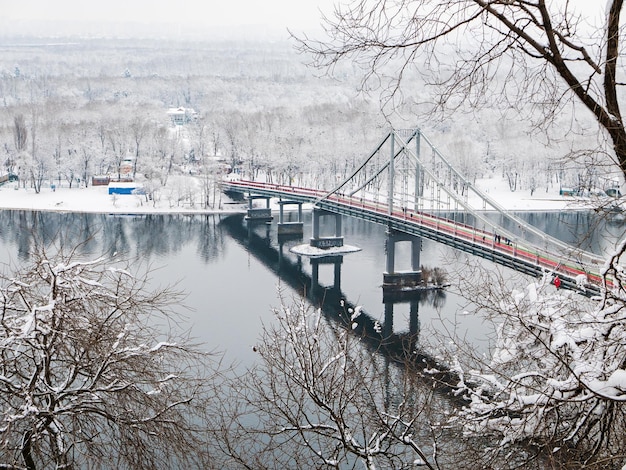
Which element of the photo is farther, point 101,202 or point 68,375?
point 101,202

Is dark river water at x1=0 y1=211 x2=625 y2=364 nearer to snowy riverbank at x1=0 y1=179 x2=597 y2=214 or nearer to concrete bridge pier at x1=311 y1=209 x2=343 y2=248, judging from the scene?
concrete bridge pier at x1=311 y1=209 x2=343 y2=248

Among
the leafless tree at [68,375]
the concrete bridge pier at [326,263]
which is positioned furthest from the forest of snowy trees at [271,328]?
the concrete bridge pier at [326,263]

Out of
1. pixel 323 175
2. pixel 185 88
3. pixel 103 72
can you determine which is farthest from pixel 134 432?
pixel 103 72

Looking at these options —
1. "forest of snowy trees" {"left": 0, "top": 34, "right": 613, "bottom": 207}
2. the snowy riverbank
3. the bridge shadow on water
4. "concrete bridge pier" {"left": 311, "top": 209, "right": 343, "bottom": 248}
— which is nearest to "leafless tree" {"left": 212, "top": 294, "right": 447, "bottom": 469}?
the bridge shadow on water

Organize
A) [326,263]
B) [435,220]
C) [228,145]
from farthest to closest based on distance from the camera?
1. [228,145]
2. [326,263]
3. [435,220]

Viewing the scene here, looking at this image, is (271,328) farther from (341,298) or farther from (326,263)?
(326,263)

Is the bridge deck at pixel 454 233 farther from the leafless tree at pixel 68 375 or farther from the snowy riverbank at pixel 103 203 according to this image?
the leafless tree at pixel 68 375

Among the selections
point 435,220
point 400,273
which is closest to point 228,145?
point 435,220
